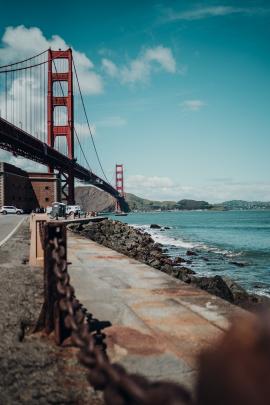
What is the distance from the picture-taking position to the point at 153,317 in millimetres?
3895

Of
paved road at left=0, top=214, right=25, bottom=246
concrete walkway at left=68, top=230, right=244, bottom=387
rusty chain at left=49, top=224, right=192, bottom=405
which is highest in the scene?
rusty chain at left=49, top=224, right=192, bottom=405

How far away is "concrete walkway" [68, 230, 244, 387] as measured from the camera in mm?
2807

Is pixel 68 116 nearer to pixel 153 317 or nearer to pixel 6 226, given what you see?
pixel 6 226

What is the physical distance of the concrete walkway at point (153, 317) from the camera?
2.81m

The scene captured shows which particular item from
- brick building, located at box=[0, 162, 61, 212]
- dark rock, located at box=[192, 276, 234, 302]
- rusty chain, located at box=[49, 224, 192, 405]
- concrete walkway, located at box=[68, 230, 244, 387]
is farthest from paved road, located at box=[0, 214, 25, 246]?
brick building, located at box=[0, 162, 61, 212]

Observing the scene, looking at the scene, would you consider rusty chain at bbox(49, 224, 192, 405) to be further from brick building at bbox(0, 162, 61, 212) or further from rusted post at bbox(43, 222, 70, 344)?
brick building at bbox(0, 162, 61, 212)

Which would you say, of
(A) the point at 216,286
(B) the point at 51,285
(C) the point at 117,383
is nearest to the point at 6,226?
(A) the point at 216,286

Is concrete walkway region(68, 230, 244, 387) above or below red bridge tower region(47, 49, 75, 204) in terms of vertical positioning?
below

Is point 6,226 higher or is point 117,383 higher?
point 117,383

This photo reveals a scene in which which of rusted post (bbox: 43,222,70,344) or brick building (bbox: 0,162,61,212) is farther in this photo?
brick building (bbox: 0,162,61,212)

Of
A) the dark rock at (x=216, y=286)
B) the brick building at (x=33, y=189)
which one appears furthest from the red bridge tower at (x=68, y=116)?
the dark rock at (x=216, y=286)

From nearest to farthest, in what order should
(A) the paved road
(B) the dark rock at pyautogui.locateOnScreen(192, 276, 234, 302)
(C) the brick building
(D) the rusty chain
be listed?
(D) the rusty chain, (B) the dark rock at pyautogui.locateOnScreen(192, 276, 234, 302), (A) the paved road, (C) the brick building

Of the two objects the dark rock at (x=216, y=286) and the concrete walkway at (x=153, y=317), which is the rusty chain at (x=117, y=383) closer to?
the concrete walkway at (x=153, y=317)

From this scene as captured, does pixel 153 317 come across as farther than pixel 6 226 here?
No
